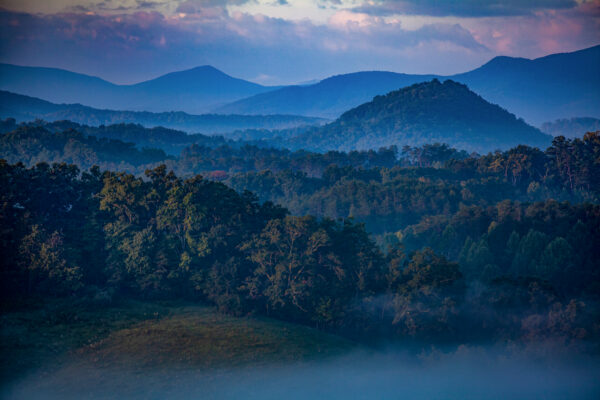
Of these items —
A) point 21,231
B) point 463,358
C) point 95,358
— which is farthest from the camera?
point 21,231

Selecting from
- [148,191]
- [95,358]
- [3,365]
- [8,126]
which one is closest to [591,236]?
[148,191]

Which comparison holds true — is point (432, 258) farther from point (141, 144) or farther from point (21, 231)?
point (141, 144)

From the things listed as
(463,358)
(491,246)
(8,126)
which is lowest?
(463,358)

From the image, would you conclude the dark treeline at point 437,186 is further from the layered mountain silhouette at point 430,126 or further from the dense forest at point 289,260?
the layered mountain silhouette at point 430,126

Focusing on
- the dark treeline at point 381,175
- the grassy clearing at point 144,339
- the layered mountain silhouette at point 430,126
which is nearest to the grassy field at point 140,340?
the grassy clearing at point 144,339

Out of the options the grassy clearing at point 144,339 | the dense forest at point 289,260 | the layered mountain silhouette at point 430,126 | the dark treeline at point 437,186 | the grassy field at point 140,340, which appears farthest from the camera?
the layered mountain silhouette at point 430,126

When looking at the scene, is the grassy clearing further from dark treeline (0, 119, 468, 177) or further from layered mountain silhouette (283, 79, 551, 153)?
layered mountain silhouette (283, 79, 551, 153)
